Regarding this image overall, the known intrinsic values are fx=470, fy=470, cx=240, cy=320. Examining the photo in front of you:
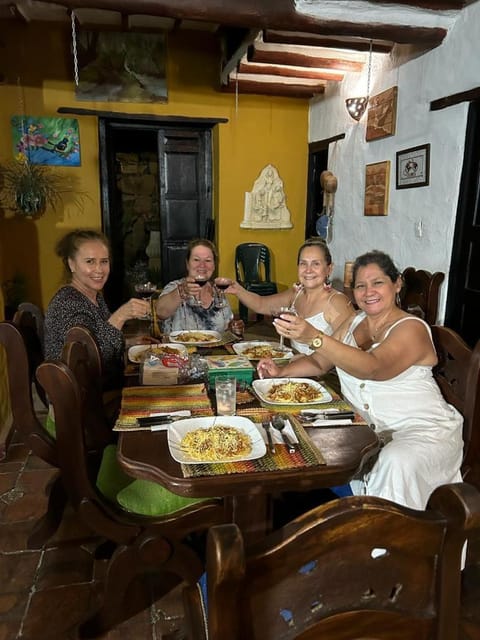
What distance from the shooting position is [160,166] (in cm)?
568

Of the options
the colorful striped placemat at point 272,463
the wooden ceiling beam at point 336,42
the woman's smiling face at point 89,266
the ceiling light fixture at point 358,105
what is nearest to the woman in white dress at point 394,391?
the colorful striped placemat at point 272,463

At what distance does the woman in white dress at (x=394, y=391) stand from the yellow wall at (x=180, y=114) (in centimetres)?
414

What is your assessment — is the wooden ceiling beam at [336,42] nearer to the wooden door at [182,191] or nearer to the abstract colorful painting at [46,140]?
the wooden door at [182,191]

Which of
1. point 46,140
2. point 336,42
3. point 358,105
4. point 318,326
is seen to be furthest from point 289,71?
point 318,326

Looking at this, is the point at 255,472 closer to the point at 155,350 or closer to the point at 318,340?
the point at 318,340

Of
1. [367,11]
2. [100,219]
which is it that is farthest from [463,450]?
[100,219]

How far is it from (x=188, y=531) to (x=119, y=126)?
5.08 meters

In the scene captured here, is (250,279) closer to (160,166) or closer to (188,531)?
(160,166)

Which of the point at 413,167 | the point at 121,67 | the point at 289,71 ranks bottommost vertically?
the point at 413,167

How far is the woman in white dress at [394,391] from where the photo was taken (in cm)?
148

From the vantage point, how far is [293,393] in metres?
1.63

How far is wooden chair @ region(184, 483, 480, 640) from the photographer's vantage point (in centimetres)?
58

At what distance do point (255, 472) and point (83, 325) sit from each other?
3.72 feet

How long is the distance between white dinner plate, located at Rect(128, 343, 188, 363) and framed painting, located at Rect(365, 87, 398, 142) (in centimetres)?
277
